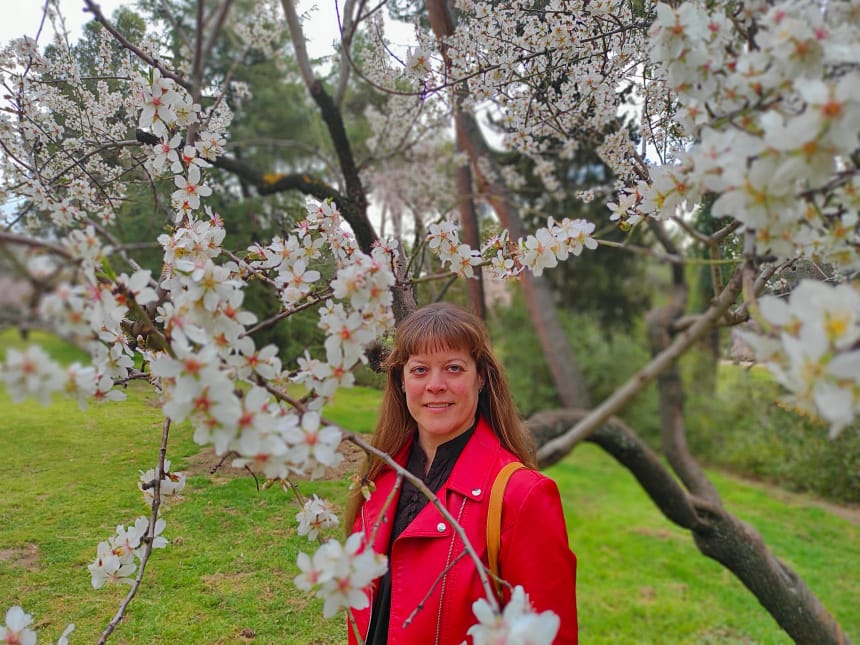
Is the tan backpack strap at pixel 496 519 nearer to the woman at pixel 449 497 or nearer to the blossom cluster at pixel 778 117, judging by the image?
the woman at pixel 449 497

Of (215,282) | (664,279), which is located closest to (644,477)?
(215,282)

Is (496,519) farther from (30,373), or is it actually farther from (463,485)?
(30,373)

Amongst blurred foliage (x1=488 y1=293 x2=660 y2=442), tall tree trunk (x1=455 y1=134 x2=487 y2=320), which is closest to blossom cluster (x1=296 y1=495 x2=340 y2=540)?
tall tree trunk (x1=455 y1=134 x2=487 y2=320)

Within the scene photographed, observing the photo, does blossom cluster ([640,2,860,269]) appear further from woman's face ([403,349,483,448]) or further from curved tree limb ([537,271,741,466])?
woman's face ([403,349,483,448])

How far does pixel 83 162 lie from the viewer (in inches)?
70.8

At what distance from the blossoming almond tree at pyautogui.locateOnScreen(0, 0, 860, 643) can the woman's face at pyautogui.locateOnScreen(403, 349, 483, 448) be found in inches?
9.9

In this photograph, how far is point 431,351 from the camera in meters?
1.58

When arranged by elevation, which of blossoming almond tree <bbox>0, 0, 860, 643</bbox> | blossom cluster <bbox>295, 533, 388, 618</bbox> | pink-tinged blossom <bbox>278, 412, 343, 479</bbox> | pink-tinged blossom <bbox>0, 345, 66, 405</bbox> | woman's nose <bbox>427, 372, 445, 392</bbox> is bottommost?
blossom cluster <bbox>295, 533, 388, 618</bbox>

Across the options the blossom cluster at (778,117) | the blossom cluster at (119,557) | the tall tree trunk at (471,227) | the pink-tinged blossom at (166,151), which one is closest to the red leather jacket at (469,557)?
the blossom cluster at (119,557)

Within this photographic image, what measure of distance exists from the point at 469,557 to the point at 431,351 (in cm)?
49

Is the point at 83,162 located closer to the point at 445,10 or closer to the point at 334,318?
the point at 334,318

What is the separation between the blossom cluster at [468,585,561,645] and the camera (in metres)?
0.81

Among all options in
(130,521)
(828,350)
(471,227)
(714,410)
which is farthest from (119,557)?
(714,410)

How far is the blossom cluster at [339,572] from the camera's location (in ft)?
2.93
